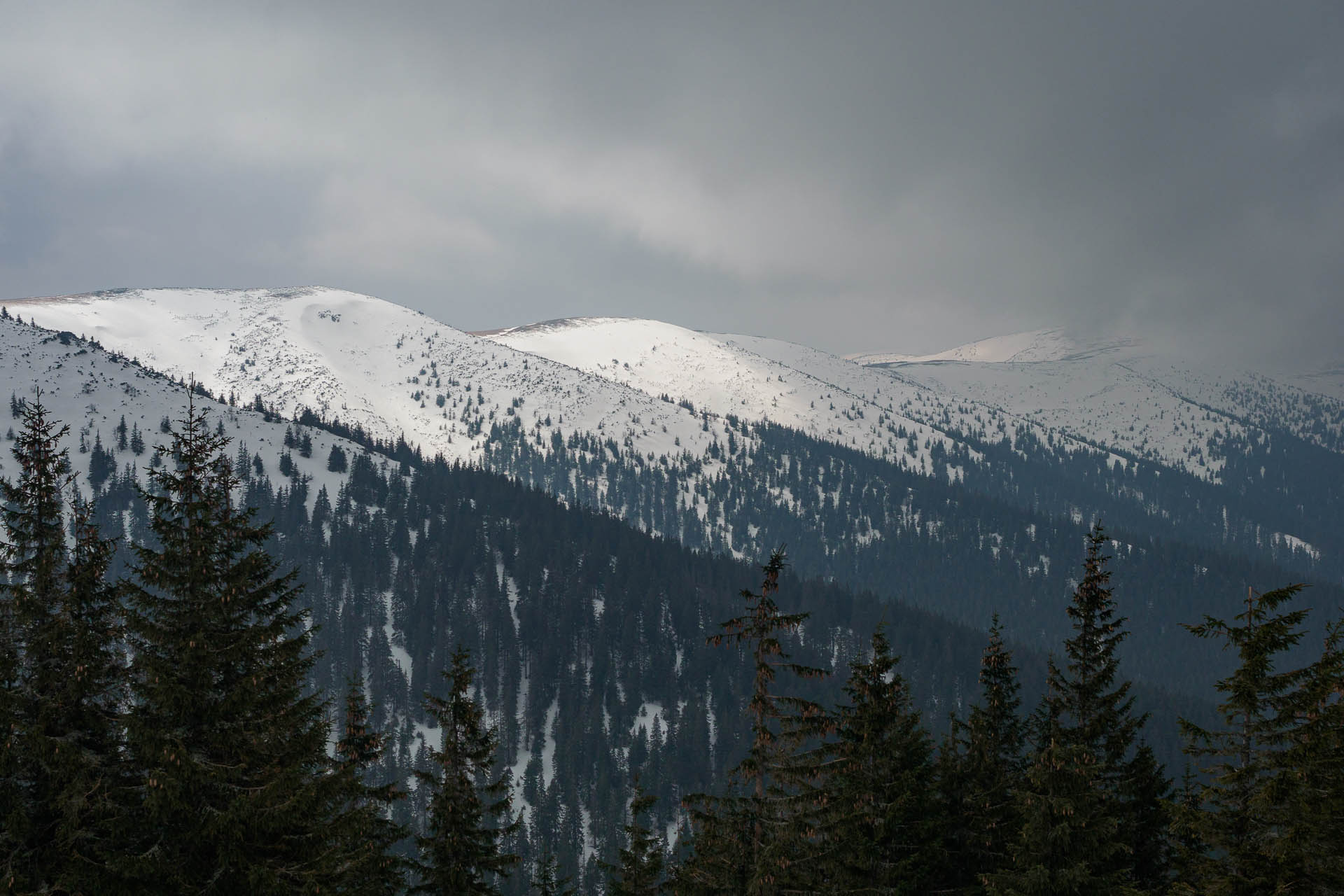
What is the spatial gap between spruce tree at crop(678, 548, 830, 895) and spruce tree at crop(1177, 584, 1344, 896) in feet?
29.5

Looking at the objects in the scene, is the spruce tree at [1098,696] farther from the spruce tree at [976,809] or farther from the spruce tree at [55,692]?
the spruce tree at [55,692]

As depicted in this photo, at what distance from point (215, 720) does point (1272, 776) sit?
2399 centimetres

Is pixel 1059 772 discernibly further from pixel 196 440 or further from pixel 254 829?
pixel 196 440

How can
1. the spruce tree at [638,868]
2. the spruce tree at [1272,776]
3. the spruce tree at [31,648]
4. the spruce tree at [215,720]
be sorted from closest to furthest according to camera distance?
the spruce tree at [31,648]
the spruce tree at [215,720]
the spruce tree at [1272,776]
the spruce tree at [638,868]

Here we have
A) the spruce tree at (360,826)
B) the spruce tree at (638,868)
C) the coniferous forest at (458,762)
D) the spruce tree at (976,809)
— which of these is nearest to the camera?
the coniferous forest at (458,762)

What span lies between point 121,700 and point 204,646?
3.92 meters

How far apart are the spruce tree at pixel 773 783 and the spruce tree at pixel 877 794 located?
2.81ft

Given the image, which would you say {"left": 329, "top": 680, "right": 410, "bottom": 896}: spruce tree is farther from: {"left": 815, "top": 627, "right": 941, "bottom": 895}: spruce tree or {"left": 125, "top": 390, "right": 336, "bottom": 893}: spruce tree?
{"left": 815, "top": 627, "right": 941, "bottom": 895}: spruce tree

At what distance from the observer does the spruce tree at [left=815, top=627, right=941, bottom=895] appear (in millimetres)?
24125

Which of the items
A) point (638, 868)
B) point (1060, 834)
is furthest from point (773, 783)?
point (638, 868)

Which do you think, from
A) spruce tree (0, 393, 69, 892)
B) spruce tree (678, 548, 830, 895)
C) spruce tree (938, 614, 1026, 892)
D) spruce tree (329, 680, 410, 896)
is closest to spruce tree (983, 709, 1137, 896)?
spruce tree (938, 614, 1026, 892)

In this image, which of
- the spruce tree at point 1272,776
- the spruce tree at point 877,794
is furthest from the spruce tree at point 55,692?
the spruce tree at point 1272,776

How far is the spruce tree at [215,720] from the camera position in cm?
1684

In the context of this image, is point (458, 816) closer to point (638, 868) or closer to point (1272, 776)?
point (638, 868)
